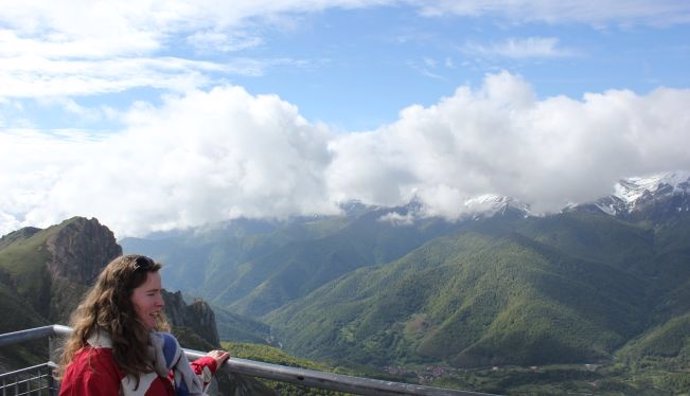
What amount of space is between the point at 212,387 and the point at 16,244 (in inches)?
5129

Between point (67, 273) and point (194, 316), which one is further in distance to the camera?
point (194, 316)

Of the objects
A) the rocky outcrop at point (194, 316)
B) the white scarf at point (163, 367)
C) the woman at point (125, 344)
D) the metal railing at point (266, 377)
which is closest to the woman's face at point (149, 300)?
the woman at point (125, 344)

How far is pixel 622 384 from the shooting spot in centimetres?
19850

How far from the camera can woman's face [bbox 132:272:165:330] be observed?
452cm

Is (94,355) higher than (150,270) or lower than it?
lower

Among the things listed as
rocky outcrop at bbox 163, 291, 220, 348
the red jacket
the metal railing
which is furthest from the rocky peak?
the red jacket

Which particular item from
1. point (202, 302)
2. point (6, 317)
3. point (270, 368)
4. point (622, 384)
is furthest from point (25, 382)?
point (622, 384)

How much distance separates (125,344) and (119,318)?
202 millimetres

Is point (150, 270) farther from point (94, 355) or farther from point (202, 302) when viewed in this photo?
point (202, 302)

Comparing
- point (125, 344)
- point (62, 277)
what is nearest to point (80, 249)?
point (62, 277)

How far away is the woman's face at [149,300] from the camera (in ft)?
14.8

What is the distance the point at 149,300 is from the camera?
180 inches

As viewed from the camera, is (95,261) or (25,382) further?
(95,261)

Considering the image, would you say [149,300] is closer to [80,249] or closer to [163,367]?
[163,367]
